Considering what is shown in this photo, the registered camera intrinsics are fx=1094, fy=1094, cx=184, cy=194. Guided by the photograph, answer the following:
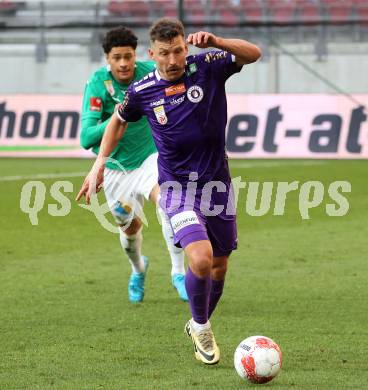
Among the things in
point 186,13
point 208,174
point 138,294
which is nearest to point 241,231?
point 138,294

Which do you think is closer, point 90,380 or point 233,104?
point 90,380

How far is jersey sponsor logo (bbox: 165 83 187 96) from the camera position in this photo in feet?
21.3

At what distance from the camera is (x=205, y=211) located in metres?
6.60

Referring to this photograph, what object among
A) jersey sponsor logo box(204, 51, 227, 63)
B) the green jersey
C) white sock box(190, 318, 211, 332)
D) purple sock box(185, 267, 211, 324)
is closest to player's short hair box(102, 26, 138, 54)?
the green jersey

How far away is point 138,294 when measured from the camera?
8.50 m

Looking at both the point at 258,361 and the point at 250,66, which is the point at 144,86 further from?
the point at 250,66

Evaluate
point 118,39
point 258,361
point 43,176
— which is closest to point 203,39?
point 258,361

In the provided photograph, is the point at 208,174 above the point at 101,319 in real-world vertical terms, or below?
above

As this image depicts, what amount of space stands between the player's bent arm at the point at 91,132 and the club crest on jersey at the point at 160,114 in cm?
165

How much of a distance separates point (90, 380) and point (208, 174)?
1.51 metres

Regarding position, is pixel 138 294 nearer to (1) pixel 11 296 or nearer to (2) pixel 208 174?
(1) pixel 11 296

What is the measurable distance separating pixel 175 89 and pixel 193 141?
33 cm

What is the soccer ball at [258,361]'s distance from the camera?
568 centimetres

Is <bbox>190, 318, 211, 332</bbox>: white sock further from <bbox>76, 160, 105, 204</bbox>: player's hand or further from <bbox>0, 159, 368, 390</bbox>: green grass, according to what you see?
<bbox>76, 160, 105, 204</bbox>: player's hand
